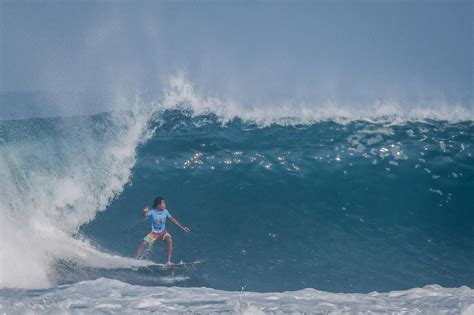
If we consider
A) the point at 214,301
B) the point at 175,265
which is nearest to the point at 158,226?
the point at 175,265

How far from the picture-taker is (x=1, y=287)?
4648mm

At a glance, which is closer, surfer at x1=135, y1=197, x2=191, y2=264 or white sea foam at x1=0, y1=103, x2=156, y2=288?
white sea foam at x1=0, y1=103, x2=156, y2=288

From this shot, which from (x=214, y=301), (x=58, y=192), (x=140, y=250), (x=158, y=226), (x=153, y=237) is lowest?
(x=214, y=301)

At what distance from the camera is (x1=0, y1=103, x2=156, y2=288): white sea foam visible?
5980 mm

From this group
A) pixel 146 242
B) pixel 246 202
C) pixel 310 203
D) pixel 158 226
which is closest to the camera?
pixel 146 242

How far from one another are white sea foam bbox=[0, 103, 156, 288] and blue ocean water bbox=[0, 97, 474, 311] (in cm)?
4

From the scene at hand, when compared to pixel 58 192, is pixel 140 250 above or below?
below

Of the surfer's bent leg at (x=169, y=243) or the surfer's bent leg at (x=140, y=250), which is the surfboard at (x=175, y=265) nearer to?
the surfer's bent leg at (x=169, y=243)

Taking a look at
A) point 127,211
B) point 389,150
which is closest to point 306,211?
point 389,150

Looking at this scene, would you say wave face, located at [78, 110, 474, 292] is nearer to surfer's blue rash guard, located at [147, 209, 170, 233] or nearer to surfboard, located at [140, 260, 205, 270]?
surfboard, located at [140, 260, 205, 270]

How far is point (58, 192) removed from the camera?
8.80m

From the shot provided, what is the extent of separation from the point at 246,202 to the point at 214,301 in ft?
16.0

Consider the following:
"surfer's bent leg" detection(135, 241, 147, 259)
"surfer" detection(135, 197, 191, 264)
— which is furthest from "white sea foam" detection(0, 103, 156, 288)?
"surfer" detection(135, 197, 191, 264)

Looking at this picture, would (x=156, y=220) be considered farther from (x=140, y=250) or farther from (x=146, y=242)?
(x=140, y=250)
